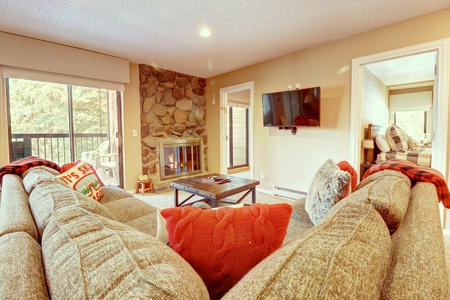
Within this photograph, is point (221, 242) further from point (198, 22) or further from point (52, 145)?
point (52, 145)

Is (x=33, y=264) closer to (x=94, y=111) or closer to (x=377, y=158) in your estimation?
(x=94, y=111)

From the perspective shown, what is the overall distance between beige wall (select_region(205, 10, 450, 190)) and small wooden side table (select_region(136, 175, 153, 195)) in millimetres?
1935

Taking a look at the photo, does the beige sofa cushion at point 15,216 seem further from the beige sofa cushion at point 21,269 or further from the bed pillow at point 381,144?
the bed pillow at point 381,144

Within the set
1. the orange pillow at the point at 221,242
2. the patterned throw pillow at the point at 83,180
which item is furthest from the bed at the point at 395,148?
the patterned throw pillow at the point at 83,180

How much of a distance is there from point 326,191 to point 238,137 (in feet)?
18.2

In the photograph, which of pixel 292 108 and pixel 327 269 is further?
pixel 292 108

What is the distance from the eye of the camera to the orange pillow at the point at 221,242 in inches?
29.2

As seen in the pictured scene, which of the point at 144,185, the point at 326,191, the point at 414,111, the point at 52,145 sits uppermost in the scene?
the point at 414,111

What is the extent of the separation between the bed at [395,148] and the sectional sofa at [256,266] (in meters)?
3.14

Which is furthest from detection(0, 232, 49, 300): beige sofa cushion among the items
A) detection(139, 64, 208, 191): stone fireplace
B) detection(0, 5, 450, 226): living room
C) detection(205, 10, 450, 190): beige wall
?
detection(139, 64, 208, 191): stone fireplace

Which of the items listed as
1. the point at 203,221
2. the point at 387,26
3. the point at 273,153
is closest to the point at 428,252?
the point at 203,221

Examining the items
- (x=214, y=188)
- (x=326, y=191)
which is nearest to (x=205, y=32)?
(x=214, y=188)

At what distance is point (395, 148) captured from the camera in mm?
3906

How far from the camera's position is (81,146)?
364 cm
